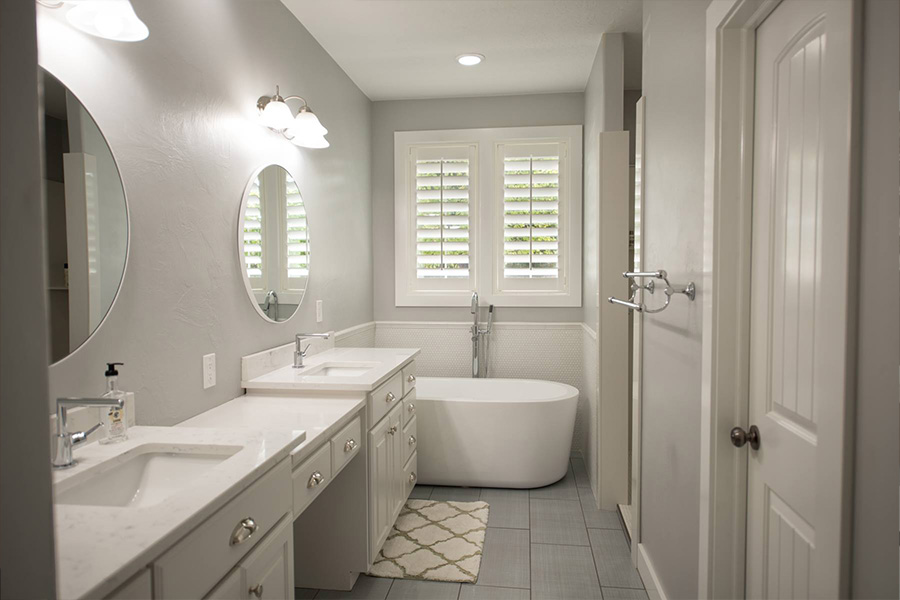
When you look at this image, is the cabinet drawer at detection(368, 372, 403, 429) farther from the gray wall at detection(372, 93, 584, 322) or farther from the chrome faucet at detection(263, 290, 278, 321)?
the gray wall at detection(372, 93, 584, 322)

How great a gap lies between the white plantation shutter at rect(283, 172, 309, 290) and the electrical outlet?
0.69 meters

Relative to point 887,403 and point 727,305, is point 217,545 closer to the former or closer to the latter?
point 887,403

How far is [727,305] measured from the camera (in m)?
1.45

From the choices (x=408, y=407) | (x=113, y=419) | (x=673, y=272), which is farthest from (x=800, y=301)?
(x=408, y=407)

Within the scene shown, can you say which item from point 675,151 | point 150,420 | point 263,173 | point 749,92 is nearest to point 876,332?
point 749,92

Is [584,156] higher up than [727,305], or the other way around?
[584,156]

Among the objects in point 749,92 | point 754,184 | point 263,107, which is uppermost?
point 263,107

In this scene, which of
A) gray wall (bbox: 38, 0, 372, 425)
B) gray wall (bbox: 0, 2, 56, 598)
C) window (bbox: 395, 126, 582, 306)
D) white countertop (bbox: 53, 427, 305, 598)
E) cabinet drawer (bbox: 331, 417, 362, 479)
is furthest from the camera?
window (bbox: 395, 126, 582, 306)

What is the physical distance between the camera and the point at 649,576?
2221 mm

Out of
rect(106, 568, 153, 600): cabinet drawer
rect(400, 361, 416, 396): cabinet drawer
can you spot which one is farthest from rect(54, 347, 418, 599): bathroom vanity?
rect(400, 361, 416, 396): cabinet drawer

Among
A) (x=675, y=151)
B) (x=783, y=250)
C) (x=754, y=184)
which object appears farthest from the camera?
(x=675, y=151)

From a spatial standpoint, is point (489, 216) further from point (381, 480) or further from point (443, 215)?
point (381, 480)

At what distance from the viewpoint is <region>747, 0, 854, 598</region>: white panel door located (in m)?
0.95

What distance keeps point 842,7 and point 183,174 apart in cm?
187
